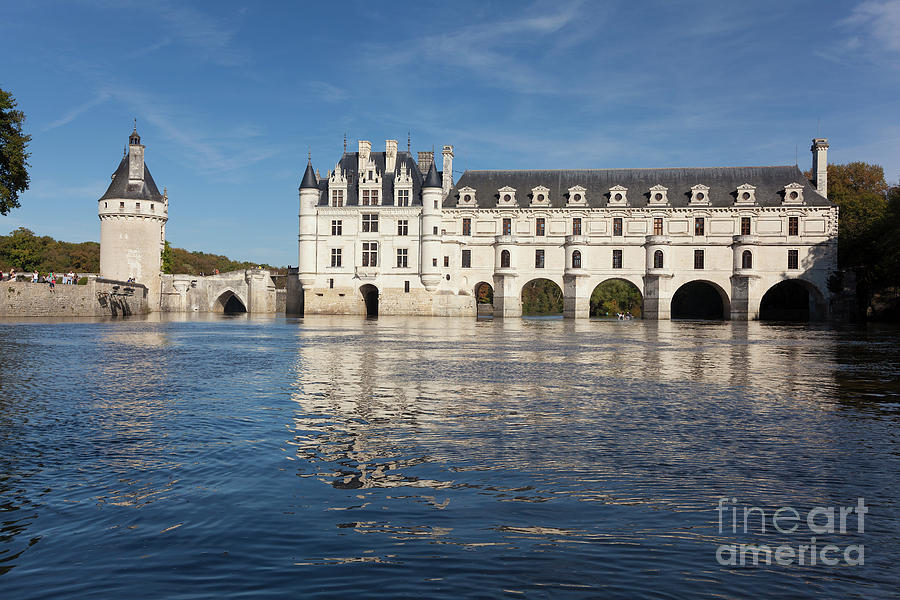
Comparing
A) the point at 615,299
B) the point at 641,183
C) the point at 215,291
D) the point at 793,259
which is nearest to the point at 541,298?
the point at 615,299

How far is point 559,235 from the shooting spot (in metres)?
62.4

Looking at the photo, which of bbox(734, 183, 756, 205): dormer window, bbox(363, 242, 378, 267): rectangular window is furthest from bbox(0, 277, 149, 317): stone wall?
bbox(734, 183, 756, 205): dormer window

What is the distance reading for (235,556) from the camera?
199 inches

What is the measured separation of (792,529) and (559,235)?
189 ft

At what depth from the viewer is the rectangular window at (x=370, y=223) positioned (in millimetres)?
64812

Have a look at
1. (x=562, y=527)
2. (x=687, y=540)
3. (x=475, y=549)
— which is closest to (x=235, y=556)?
(x=475, y=549)

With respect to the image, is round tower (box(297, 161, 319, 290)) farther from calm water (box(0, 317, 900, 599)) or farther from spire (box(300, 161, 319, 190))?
calm water (box(0, 317, 900, 599))

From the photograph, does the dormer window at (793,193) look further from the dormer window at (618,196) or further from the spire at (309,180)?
the spire at (309,180)

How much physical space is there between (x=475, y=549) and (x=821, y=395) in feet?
34.9

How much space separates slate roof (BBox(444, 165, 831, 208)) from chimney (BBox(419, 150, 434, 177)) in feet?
12.0

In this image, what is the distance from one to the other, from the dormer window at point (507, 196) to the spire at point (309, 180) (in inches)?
689

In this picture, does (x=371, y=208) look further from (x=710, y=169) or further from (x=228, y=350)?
(x=228, y=350)

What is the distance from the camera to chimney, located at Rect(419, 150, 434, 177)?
67.2m

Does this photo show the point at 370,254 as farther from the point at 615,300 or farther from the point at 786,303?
the point at 786,303
